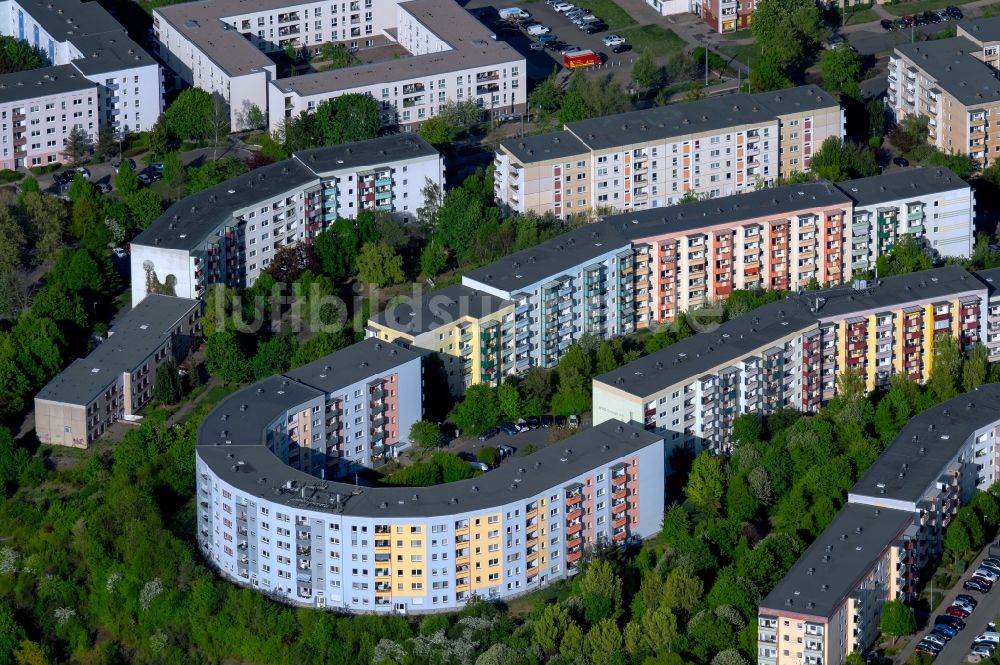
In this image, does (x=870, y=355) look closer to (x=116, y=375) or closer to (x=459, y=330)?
(x=459, y=330)

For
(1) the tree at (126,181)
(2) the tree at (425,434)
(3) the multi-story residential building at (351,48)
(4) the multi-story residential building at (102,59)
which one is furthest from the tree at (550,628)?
(4) the multi-story residential building at (102,59)

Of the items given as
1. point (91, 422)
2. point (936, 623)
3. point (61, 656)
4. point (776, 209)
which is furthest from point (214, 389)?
point (936, 623)

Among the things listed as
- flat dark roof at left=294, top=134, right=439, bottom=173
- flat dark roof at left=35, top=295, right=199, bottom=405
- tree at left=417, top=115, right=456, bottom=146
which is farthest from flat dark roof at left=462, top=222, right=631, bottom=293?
tree at left=417, top=115, right=456, bottom=146

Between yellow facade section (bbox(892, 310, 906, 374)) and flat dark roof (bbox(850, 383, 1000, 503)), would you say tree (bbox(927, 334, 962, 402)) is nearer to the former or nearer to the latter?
yellow facade section (bbox(892, 310, 906, 374))

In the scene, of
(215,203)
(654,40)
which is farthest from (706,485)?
(654,40)

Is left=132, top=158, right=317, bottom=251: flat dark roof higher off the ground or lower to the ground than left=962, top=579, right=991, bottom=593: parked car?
higher
